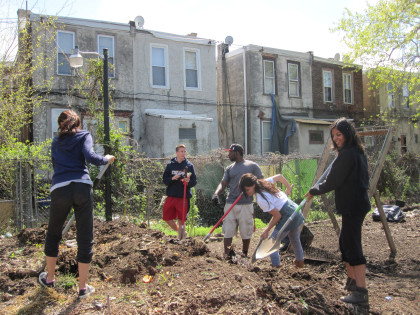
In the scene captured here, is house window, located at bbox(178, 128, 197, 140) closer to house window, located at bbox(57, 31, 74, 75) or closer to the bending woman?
house window, located at bbox(57, 31, 74, 75)

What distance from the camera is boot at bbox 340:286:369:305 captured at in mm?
3814

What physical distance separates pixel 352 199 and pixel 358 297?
97 centimetres

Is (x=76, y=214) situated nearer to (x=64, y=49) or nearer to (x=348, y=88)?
(x=64, y=49)

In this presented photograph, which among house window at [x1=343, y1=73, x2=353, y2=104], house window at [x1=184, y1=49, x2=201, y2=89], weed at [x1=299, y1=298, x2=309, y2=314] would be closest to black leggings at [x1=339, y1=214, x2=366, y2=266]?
weed at [x1=299, y1=298, x2=309, y2=314]

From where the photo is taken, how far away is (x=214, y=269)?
13.9 feet

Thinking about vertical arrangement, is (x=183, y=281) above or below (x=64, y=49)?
below

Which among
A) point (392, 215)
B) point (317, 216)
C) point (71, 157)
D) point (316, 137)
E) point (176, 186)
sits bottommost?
point (317, 216)

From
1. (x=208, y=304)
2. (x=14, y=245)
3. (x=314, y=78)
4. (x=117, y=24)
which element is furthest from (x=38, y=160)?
(x=314, y=78)

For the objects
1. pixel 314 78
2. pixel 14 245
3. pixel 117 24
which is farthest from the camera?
pixel 314 78

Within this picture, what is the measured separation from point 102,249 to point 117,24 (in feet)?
41.2

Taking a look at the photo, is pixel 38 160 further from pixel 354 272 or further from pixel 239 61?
pixel 239 61

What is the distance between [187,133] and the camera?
16297 mm

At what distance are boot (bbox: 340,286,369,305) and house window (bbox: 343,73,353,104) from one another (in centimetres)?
2081

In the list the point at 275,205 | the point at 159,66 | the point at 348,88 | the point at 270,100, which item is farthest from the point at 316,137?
the point at 275,205
